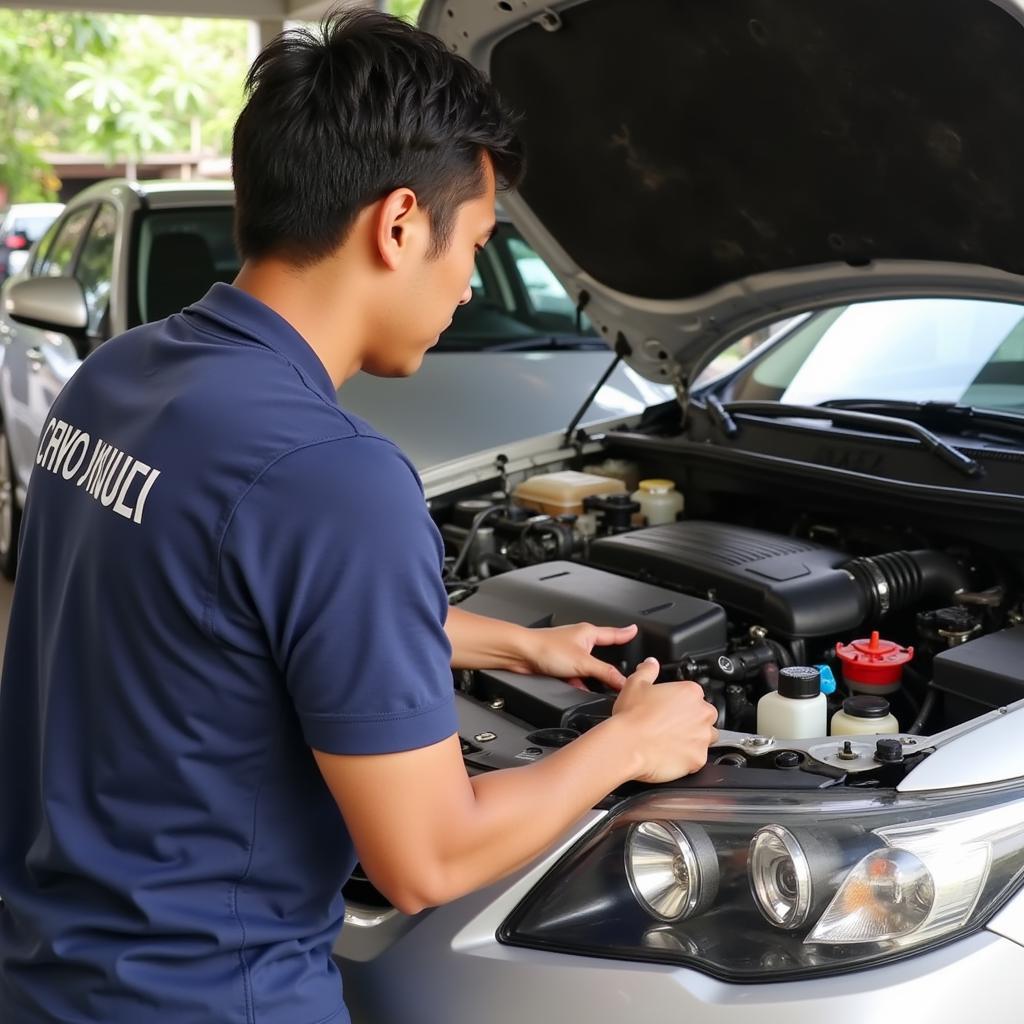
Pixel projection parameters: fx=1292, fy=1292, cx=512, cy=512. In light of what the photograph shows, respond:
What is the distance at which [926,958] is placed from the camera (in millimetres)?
1320

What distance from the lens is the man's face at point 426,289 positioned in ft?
4.23

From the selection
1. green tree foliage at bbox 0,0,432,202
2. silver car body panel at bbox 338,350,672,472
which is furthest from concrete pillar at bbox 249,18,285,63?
silver car body panel at bbox 338,350,672,472

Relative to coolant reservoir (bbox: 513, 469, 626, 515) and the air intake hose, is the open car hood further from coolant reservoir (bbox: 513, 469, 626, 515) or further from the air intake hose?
the air intake hose

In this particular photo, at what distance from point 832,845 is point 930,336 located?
5.09ft

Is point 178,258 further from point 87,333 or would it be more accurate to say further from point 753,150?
point 753,150

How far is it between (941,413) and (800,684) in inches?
38.4

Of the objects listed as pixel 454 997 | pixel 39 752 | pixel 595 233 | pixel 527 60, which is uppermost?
pixel 527 60

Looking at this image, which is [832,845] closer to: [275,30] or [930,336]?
[930,336]

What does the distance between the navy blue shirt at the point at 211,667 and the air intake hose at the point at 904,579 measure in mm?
1100

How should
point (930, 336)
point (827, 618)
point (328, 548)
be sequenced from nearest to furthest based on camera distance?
point (328, 548) → point (827, 618) → point (930, 336)

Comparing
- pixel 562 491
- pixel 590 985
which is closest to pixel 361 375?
pixel 562 491

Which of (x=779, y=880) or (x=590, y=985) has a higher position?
(x=779, y=880)

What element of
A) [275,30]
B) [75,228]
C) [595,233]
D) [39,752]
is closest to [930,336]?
[595,233]

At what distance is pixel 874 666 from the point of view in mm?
1856
